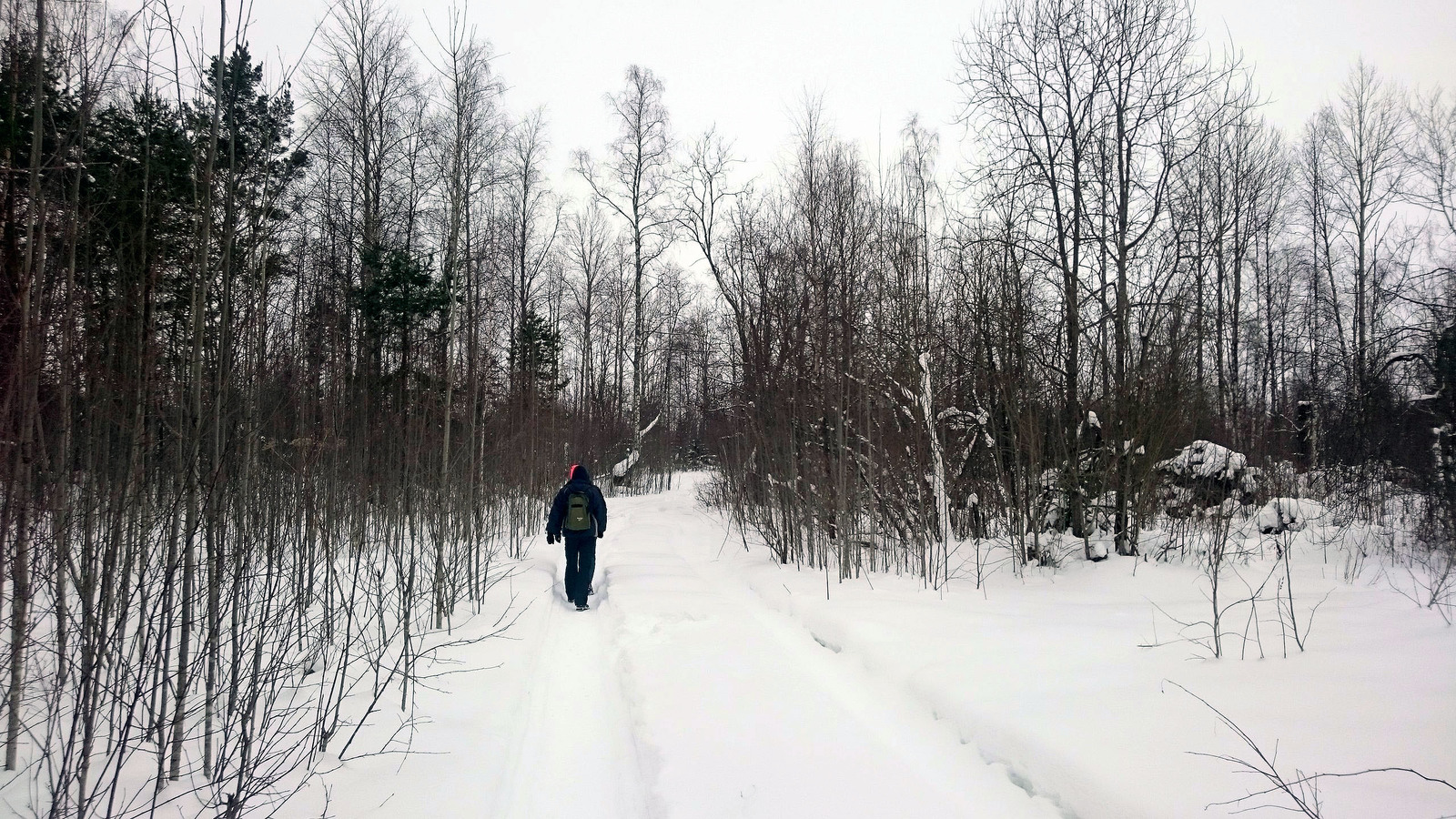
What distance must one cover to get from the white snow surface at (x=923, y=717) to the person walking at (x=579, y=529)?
59.0 inches

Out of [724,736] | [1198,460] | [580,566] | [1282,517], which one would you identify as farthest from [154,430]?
[1282,517]

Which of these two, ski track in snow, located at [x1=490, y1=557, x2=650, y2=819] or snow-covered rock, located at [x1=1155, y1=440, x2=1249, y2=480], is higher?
snow-covered rock, located at [x1=1155, y1=440, x2=1249, y2=480]

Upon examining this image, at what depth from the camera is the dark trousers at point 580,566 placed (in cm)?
836

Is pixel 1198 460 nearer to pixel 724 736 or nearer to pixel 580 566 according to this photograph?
pixel 580 566

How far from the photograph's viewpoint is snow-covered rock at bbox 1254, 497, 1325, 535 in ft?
31.2

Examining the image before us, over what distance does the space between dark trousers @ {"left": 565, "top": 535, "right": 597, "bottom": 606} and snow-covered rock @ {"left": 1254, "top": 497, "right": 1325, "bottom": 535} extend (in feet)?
31.1

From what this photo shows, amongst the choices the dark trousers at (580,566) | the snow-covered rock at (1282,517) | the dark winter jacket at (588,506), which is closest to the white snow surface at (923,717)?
the dark trousers at (580,566)

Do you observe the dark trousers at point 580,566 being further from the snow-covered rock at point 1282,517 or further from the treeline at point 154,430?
the snow-covered rock at point 1282,517

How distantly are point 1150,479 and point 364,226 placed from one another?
49.2ft

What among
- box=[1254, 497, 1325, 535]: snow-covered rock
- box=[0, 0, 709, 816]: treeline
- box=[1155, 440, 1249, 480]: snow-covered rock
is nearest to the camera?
box=[0, 0, 709, 816]: treeline

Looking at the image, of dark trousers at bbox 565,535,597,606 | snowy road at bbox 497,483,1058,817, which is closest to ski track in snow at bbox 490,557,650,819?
snowy road at bbox 497,483,1058,817

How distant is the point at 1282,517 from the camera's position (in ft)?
32.0

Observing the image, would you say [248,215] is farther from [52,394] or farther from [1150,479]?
[1150,479]

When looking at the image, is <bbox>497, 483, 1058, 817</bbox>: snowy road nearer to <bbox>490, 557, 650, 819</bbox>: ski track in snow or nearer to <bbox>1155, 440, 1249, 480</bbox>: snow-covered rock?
<bbox>490, 557, 650, 819</bbox>: ski track in snow
